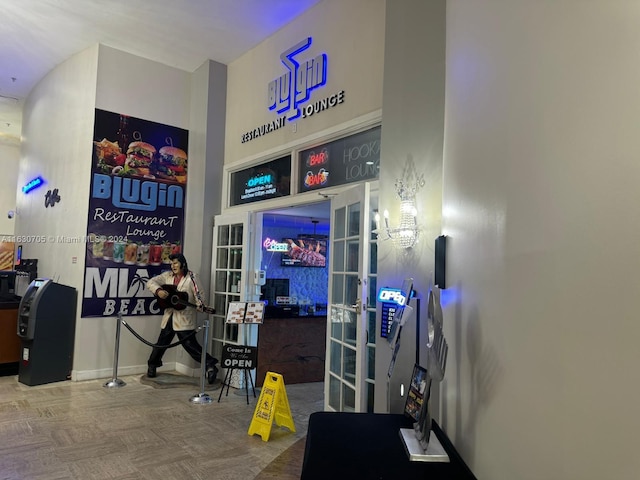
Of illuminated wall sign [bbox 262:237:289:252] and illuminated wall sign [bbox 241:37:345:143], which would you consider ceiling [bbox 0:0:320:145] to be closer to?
illuminated wall sign [bbox 241:37:345:143]

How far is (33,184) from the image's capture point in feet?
25.5

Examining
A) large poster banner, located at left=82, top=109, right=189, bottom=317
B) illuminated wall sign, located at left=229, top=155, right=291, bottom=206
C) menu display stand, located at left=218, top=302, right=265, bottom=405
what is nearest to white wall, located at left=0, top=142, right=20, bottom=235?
large poster banner, located at left=82, top=109, right=189, bottom=317

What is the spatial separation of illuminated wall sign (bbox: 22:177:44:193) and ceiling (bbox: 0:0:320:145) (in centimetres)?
187

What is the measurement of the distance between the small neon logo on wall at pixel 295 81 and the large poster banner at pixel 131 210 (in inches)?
78.9

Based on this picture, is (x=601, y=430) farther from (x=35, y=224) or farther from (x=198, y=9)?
(x=35, y=224)

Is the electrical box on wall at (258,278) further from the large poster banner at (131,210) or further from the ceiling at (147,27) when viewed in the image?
the ceiling at (147,27)

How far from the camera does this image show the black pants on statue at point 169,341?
5.82 meters

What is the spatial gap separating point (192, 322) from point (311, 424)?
13.2 feet

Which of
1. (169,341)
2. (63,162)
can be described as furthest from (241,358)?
(63,162)

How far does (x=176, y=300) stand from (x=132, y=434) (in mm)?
2027

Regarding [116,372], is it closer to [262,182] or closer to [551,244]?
[262,182]

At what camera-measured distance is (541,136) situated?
1.34 meters

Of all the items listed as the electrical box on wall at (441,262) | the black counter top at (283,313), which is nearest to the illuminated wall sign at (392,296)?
the electrical box on wall at (441,262)

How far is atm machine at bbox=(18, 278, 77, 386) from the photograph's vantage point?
18.4 feet
